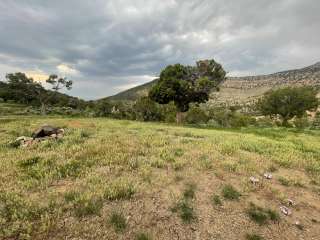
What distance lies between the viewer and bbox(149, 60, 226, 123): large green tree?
138ft

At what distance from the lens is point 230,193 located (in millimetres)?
8867

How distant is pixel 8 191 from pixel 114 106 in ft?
276

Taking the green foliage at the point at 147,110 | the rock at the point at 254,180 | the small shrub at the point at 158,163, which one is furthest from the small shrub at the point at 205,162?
the green foliage at the point at 147,110

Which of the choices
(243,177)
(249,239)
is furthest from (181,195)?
(243,177)

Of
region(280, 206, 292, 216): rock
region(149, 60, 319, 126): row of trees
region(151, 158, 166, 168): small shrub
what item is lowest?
region(280, 206, 292, 216): rock

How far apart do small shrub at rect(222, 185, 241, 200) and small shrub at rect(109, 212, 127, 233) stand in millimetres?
3491

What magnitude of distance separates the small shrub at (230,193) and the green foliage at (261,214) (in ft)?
1.97

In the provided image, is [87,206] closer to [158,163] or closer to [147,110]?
[158,163]

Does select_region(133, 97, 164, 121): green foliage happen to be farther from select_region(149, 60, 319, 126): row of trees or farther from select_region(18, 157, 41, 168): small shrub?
select_region(18, 157, 41, 168): small shrub

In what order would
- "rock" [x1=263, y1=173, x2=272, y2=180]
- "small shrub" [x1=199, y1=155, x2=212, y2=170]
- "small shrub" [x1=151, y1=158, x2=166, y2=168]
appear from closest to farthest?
"rock" [x1=263, y1=173, x2=272, y2=180] → "small shrub" [x1=151, y1=158, x2=166, y2=168] → "small shrub" [x1=199, y1=155, x2=212, y2=170]

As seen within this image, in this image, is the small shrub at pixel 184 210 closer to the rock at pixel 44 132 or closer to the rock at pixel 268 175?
the rock at pixel 268 175

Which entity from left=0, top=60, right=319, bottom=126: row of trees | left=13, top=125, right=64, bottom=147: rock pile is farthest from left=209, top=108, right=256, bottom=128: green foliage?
left=13, top=125, right=64, bottom=147: rock pile

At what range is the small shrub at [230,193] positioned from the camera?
8.74 meters

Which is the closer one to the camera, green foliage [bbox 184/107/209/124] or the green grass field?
the green grass field
